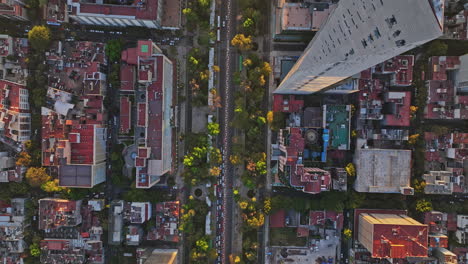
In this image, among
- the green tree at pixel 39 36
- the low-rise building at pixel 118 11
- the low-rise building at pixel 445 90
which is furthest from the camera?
the low-rise building at pixel 445 90

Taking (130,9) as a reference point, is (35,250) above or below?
below

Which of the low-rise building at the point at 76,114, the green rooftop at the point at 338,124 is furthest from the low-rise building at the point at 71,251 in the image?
the green rooftop at the point at 338,124

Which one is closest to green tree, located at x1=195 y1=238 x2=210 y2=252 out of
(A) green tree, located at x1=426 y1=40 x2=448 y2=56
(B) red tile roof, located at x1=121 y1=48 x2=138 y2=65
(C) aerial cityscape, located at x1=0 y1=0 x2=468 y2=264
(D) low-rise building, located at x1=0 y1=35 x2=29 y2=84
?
(C) aerial cityscape, located at x1=0 y1=0 x2=468 y2=264

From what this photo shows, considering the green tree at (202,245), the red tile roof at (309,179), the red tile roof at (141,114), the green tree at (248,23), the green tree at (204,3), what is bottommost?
the green tree at (202,245)

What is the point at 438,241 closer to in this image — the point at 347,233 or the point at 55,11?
the point at 347,233

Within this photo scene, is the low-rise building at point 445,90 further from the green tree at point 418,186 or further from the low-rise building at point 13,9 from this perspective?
the low-rise building at point 13,9

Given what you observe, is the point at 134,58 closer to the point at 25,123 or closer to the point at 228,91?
the point at 228,91

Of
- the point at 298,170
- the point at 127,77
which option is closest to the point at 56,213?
the point at 127,77
